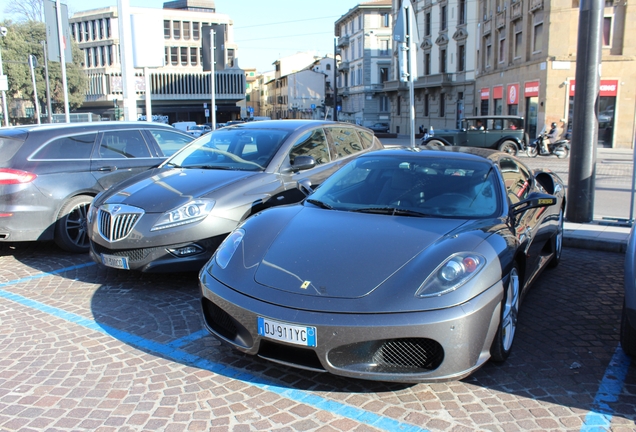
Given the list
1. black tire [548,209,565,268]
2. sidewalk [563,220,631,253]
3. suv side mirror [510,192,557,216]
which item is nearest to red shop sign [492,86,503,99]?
sidewalk [563,220,631,253]

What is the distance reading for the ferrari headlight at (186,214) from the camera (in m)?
5.05

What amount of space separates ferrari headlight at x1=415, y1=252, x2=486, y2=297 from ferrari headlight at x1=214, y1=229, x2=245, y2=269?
4.34 ft

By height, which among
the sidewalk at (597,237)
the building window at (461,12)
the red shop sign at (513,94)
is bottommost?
the sidewalk at (597,237)

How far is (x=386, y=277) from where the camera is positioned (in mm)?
3162

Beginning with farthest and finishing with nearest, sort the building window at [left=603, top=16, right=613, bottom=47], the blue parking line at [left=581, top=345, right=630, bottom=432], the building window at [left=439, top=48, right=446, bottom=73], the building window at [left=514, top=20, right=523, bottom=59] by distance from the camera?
the building window at [left=439, top=48, right=446, bottom=73] < the building window at [left=514, top=20, right=523, bottom=59] < the building window at [left=603, top=16, right=613, bottom=47] < the blue parking line at [left=581, top=345, right=630, bottom=432]

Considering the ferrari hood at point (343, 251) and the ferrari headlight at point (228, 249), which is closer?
the ferrari hood at point (343, 251)

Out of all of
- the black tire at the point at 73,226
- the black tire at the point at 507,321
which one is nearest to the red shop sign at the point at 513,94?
the black tire at the point at 73,226

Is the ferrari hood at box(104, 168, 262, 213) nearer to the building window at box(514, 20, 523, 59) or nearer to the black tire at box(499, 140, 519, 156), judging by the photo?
the black tire at box(499, 140, 519, 156)

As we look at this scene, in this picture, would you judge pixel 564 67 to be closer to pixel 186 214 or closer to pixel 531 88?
pixel 531 88

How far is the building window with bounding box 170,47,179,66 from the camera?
86.9 metres

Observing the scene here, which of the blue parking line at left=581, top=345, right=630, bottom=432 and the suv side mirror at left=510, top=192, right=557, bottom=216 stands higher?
the suv side mirror at left=510, top=192, right=557, bottom=216

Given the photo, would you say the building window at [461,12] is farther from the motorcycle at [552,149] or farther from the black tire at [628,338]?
the black tire at [628,338]

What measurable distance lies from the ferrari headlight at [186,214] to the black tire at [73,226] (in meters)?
1.83

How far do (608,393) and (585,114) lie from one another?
548 cm
